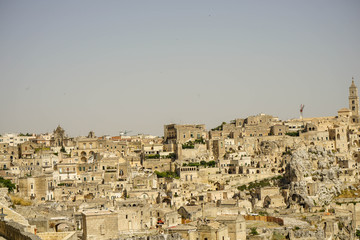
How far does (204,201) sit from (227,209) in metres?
5.78

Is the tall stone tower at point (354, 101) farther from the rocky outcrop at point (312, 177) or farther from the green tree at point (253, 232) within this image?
the green tree at point (253, 232)

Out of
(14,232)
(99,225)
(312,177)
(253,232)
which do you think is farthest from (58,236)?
(312,177)

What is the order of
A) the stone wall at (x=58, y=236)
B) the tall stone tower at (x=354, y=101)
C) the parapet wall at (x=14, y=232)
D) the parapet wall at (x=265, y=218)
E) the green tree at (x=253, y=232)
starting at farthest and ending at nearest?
the tall stone tower at (x=354, y=101) → the parapet wall at (x=265, y=218) → the green tree at (x=253, y=232) → the stone wall at (x=58, y=236) → the parapet wall at (x=14, y=232)

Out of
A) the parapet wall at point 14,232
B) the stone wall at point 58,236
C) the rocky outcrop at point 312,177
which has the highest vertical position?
the parapet wall at point 14,232

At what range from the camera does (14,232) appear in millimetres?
14461

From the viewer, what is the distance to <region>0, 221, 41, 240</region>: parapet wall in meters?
13.4

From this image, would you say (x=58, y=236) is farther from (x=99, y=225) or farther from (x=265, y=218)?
(x=265, y=218)

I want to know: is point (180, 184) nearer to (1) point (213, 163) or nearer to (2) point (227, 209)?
(1) point (213, 163)

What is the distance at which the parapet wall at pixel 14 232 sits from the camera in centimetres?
1336

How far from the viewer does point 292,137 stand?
239 ft

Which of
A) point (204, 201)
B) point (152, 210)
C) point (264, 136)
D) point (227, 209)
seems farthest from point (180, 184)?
point (264, 136)

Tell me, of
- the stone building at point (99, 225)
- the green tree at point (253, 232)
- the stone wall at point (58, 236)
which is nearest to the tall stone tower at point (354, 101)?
the green tree at point (253, 232)

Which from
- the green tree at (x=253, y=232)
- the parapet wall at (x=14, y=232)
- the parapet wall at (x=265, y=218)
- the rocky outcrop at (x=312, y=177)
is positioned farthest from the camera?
the rocky outcrop at (x=312, y=177)

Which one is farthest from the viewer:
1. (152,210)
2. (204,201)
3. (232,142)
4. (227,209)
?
(232,142)
